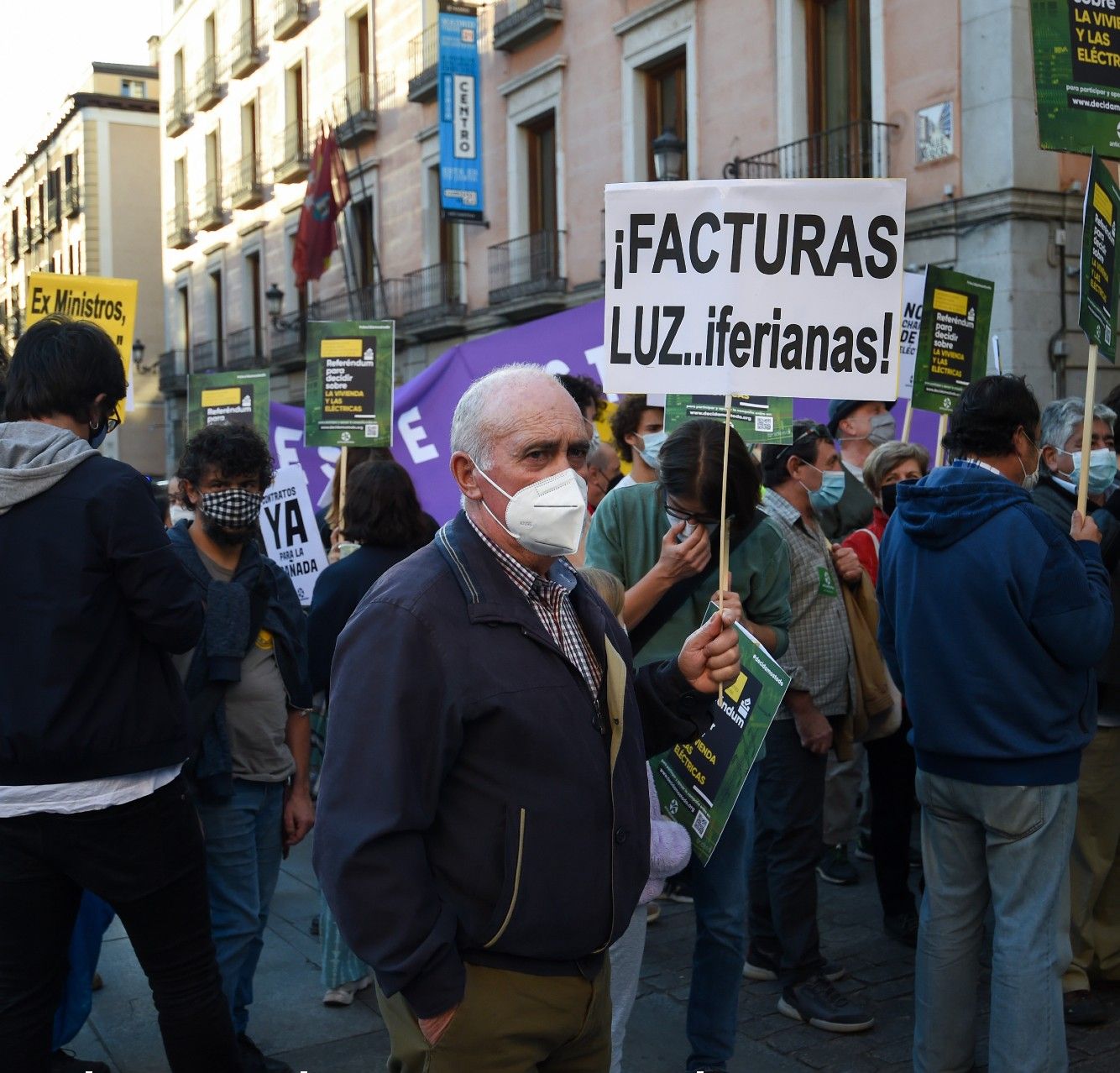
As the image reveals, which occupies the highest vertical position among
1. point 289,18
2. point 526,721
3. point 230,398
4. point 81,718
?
point 289,18

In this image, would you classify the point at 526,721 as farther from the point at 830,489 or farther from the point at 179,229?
the point at 179,229

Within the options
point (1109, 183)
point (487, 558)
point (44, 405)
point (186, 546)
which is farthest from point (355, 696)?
point (1109, 183)

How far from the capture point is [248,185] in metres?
29.3

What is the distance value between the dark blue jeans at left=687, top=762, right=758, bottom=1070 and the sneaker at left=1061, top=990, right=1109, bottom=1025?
1.13 metres

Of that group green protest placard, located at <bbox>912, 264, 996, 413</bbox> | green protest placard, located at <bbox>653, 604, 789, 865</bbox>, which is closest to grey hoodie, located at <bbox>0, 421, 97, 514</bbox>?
green protest placard, located at <bbox>653, 604, 789, 865</bbox>

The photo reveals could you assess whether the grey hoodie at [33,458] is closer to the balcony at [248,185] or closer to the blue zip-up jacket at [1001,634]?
the blue zip-up jacket at [1001,634]

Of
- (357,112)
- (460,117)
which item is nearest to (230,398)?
(460,117)

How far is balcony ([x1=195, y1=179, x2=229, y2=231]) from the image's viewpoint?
31.2 m

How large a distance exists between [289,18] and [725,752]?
2626 cm

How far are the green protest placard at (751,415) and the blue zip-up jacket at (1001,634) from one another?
2.68 feet

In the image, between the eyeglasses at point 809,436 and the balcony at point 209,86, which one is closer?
the eyeglasses at point 809,436

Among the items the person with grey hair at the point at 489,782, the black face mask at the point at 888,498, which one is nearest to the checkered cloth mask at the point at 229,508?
the person with grey hair at the point at 489,782

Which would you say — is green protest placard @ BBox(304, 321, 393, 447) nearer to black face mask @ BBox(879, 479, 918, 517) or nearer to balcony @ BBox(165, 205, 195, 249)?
black face mask @ BBox(879, 479, 918, 517)

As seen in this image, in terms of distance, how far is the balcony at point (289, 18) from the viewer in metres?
26.3
